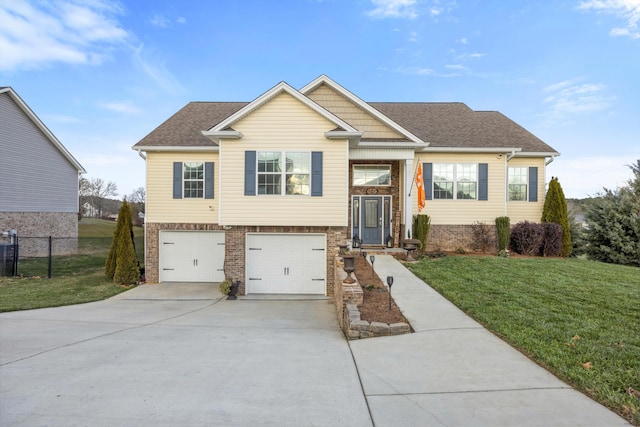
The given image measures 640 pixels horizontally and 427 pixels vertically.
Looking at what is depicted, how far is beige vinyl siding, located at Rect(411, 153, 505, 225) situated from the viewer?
13805mm

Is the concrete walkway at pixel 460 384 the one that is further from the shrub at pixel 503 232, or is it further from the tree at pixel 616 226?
the tree at pixel 616 226

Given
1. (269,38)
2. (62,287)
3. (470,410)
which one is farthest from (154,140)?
(470,410)

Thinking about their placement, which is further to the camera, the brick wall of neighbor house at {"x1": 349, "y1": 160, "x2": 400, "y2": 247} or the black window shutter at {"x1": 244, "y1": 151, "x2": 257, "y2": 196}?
the brick wall of neighbor house at {"x1": 349, "y1": 160, "x2": 400, "y2": 247}

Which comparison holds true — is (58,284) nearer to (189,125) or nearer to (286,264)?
(189,125)

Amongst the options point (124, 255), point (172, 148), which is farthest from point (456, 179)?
point (124, 255)

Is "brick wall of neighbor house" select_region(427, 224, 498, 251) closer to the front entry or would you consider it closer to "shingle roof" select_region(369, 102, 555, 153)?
the front entry

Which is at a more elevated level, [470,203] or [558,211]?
[470,203]

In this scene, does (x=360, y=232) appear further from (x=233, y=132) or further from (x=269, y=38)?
(x=269, y=38)

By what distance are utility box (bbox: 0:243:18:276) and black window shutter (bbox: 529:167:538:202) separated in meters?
21.7

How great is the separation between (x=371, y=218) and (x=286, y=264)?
15.4ft

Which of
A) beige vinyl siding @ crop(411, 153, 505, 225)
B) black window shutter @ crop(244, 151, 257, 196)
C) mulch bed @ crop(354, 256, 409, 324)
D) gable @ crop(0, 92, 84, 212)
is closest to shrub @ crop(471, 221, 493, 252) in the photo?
beige vinyl siding @ crop(411, 153, 505, 225)

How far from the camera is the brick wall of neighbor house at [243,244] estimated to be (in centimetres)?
1116

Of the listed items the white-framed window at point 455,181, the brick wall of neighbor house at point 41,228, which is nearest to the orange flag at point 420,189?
the white-framed window at point 455,181

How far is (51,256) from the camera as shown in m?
15.7
